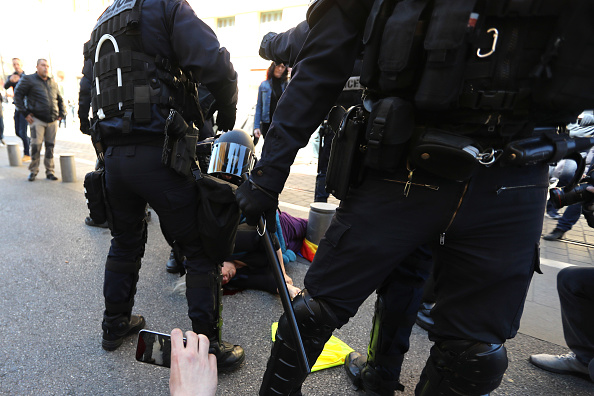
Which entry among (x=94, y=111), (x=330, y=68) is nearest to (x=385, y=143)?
(x=330, y=68)

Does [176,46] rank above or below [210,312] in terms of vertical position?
above

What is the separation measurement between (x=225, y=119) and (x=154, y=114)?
46 centimetres

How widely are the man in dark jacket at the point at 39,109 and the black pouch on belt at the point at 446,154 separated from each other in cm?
686

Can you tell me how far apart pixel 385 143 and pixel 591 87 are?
21.1 inches

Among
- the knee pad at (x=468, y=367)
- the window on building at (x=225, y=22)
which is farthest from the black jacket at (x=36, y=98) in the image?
the window on building at (x=225, y=22)

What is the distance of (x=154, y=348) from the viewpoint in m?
0.90

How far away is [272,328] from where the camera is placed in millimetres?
2328

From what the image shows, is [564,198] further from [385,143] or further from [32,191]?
[32,191]

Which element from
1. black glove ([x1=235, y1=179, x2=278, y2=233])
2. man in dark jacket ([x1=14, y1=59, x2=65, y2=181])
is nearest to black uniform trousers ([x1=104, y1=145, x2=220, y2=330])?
black glove ([x1=235, y1=179, x2=278, y2=233])

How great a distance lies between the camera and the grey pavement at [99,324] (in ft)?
6.00

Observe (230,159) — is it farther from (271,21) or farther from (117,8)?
(271,21)

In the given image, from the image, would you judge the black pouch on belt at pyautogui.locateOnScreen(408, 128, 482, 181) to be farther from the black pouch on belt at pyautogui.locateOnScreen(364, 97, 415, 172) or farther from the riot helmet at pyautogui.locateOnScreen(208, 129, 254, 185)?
the riot helmet at pyautogui.locateOnScreen(208, 129, 254, 185)

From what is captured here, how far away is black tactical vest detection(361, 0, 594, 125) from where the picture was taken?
3.02 ft

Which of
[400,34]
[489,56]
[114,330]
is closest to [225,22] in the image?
[114,330]
